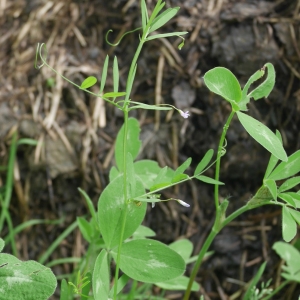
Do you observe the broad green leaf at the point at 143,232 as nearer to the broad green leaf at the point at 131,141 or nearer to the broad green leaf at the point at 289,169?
the broad green leaf at the point at 131,141

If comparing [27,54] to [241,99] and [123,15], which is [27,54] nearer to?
[123,15]

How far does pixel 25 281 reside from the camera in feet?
2.21

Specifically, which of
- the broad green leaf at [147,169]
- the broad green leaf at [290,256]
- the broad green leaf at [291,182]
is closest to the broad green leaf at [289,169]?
the broad green leaf at [291,182]

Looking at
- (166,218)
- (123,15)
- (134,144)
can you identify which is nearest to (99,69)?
(123,15)

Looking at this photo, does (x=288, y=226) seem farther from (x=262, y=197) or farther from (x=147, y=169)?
(x=147, y=169)

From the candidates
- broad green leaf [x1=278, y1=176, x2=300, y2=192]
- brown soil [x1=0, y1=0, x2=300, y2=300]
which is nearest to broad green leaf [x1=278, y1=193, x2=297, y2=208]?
broad green leaf [x1=278, y1=176, x2=300, y2=192]

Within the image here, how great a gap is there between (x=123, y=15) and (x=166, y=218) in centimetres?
80

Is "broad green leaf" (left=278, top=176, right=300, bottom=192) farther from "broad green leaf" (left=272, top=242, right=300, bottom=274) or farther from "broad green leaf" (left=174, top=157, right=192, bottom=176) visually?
"broad green leaf" (left=272, top=242, right=300, bottom=274)

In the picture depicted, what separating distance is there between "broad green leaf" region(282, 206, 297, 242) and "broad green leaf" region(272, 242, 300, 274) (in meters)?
0.51

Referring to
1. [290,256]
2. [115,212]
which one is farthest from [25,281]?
[290,256]

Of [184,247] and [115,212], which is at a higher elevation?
[115,212]

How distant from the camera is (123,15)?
5.73 feet

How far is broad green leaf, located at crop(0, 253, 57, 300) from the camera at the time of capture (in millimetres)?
666

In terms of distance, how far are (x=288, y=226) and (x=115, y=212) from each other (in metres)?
0.28
